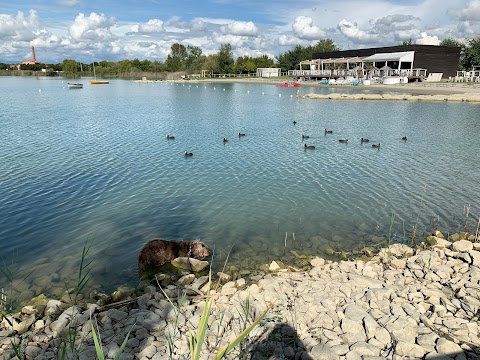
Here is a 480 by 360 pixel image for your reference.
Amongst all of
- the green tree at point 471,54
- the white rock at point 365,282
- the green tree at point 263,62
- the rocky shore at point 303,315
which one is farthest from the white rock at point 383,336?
the green tree at point 263,62

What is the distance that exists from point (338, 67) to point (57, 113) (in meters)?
80.8

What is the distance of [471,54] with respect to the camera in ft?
276

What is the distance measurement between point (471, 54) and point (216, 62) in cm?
8454

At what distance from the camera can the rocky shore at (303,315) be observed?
616 cm

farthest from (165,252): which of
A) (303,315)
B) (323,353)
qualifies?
(323,353)

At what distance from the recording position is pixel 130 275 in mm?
9922

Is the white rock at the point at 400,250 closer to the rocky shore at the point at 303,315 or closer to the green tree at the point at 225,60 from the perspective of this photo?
the rocky shore at the point at 303,315

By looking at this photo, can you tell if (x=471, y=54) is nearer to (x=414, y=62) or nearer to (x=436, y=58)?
(x=436, y=58)

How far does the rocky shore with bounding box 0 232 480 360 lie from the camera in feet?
20.2

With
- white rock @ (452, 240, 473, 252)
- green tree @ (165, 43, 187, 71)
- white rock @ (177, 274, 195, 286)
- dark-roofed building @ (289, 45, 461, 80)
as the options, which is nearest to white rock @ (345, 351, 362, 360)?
white rock @ (177, 274, 195, 286)

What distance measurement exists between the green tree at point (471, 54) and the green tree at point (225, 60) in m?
78.6

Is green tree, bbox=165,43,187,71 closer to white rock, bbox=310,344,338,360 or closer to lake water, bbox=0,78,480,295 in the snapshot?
lake water, bbox=0,78,480,295

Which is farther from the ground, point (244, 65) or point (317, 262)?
point (244, 65)

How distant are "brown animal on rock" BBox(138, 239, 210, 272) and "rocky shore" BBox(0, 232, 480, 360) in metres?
0.75
